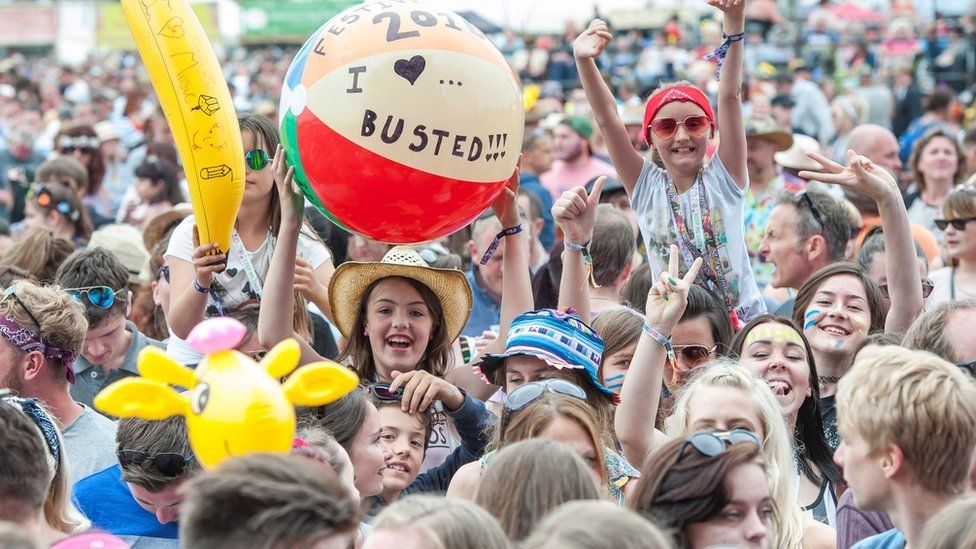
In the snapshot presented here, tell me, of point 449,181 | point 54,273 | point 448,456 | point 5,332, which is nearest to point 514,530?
point 449,181

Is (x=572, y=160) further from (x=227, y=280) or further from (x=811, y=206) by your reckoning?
(x=227, y=280)

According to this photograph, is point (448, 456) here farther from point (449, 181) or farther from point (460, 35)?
point (460, 35)

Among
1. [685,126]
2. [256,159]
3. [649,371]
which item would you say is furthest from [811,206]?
[256,159]

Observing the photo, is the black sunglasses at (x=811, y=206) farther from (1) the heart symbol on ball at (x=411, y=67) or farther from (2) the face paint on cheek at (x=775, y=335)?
(1) the heart symbol on ball at (x=411, y=67)

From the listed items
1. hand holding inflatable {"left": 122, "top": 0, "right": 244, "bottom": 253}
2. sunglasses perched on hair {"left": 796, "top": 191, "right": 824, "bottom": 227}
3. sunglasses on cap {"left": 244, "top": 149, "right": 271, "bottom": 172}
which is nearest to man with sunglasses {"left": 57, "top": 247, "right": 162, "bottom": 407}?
sunglasses on cap {"left": 244, "top": 149, "right": 271, "bottom": 172}

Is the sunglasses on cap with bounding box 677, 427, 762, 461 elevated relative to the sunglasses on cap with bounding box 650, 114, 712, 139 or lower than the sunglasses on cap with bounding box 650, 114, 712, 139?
lower

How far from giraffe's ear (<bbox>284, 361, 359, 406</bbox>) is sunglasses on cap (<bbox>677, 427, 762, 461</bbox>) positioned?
945mm

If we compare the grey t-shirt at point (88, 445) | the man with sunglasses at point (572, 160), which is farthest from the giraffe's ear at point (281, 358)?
the man with sunglasses at point (572, 160)

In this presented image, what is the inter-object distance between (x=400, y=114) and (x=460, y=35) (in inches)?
13.7

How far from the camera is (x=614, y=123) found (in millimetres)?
4887

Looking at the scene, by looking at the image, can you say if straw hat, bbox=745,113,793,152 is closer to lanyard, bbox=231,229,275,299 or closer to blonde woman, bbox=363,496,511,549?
lanyard, bbox=231,229,275,299

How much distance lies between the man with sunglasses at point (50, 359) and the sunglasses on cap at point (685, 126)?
7.48ft

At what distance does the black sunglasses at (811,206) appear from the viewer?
5.84 m

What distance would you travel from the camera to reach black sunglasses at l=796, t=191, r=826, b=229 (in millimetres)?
5844
